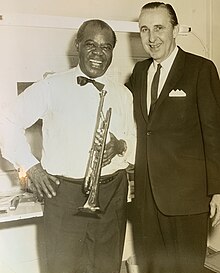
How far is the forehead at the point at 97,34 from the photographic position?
1.14 metres

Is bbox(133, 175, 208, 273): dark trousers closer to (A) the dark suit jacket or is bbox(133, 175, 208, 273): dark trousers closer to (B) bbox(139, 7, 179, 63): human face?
(A) the dark suit jacket

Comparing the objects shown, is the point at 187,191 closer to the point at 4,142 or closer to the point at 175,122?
the point at 175,122

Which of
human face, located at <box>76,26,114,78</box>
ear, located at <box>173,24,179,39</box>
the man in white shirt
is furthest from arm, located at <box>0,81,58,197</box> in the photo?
ear, located at <box>173,24,179,39</box>

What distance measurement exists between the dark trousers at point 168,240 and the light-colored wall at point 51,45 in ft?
0.21

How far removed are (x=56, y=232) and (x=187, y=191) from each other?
39cm

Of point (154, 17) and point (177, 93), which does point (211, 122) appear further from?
point (154, 17)

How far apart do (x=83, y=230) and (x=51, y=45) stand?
20.2 inches

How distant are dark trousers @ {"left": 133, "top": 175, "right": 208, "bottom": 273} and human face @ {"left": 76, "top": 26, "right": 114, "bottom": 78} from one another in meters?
0.38

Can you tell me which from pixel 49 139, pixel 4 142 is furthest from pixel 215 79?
pixel 4 142

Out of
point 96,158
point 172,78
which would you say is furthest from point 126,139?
point 172,78

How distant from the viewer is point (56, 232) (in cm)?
119

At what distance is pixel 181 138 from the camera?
4.08 feet

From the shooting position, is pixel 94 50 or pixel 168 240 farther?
pixel 168 240

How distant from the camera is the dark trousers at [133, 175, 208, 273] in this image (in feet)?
4.23
